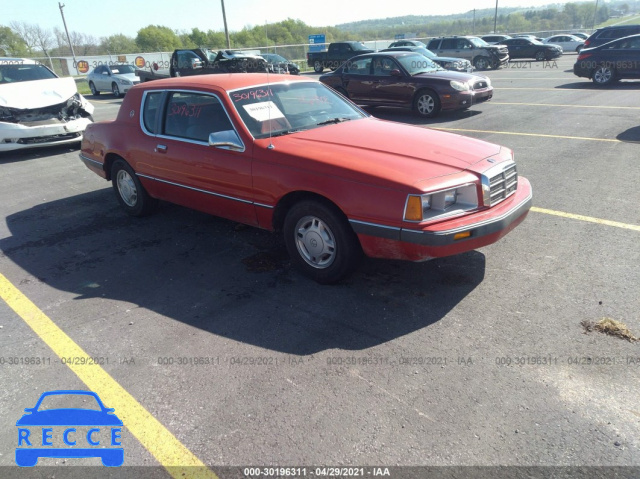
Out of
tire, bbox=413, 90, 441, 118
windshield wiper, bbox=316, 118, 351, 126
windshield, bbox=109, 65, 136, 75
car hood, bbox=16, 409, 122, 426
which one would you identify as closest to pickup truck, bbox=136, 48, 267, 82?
windshield, bbox=109, 65, 136, 75

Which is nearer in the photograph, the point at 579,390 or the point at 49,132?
the point at 579,390

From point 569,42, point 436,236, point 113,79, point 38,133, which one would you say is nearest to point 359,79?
point 38,133

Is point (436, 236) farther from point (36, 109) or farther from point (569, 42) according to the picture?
point (569, 42)

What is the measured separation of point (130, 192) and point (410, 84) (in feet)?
27.1

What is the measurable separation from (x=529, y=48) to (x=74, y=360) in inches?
1234

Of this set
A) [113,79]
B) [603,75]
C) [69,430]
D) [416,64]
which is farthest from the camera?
[113,79]

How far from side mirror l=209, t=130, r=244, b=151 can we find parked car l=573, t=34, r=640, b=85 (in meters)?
16.0

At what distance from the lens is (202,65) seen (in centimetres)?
1994

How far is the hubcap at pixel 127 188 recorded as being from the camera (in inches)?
237

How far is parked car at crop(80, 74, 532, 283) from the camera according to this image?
3.70 meters

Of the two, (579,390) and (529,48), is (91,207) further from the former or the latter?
(529,48)

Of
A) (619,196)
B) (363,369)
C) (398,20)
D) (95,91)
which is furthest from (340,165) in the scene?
(398,20)

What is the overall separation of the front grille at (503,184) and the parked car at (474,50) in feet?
78.1

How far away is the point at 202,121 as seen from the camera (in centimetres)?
496
